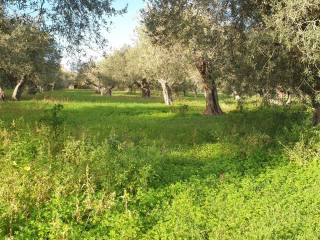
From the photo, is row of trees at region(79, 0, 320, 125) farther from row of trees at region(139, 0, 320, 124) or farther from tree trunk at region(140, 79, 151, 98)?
tree trunk at region(140, 79, 151, 98)

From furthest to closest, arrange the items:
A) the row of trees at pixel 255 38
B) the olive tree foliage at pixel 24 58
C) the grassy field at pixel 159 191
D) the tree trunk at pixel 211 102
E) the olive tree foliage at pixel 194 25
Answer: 1. the olive tree foliage at pixel 24 58
2. the tree trunk at pixel 211 102
3. the olive tree foliage at pixel 194 25
4. the row of trees at pixel 255 38
5. the grassy field at pixel 159 191

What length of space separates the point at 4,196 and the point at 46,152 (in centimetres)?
421

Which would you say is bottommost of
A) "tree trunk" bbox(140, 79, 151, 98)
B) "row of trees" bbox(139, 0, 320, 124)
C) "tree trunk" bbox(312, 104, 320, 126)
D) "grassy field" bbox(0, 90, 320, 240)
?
"grassy field" bbox(0, 90, 320, 240)

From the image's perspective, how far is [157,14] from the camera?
21984mm

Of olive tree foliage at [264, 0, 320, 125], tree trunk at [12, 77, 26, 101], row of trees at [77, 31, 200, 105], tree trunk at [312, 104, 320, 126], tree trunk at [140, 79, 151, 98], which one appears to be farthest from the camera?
tree trunk at [140, 79, 151, 98]

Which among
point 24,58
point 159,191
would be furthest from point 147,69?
point 159,191

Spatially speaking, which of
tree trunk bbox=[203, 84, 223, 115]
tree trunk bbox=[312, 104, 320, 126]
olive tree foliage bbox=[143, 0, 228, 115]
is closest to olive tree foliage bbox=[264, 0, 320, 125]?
tree trunk bbox=[312, 104, 320, 126]

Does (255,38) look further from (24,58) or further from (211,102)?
(24,58)

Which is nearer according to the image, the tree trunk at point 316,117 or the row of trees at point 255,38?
the row of trees at point 255,38

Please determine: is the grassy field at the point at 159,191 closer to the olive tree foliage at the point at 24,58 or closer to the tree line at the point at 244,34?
the tree line at the point at 244,34

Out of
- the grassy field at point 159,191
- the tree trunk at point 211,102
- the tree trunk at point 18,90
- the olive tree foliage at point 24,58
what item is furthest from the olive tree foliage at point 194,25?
the tree trunk at point 18,90

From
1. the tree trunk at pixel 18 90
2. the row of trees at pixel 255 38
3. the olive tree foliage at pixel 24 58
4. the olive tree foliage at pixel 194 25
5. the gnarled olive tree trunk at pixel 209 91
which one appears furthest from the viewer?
the tree trunk at pixel 18 90

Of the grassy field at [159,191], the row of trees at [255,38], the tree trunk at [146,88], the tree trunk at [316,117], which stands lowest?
the grassy field at [159,191]

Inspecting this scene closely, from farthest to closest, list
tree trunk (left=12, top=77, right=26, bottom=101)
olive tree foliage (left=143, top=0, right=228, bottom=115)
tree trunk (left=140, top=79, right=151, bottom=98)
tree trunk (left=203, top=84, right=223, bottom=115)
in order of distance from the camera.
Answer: tree trunk (left=140, top=79, right=151, bottom=98) → tree trunk (left=12, top=77, right=26, bottom=101) → tree trunk (left=203, top=84, right=223, bottom=115) → olive tree foliage (left=143, top=0, right=228, bottom=115)
